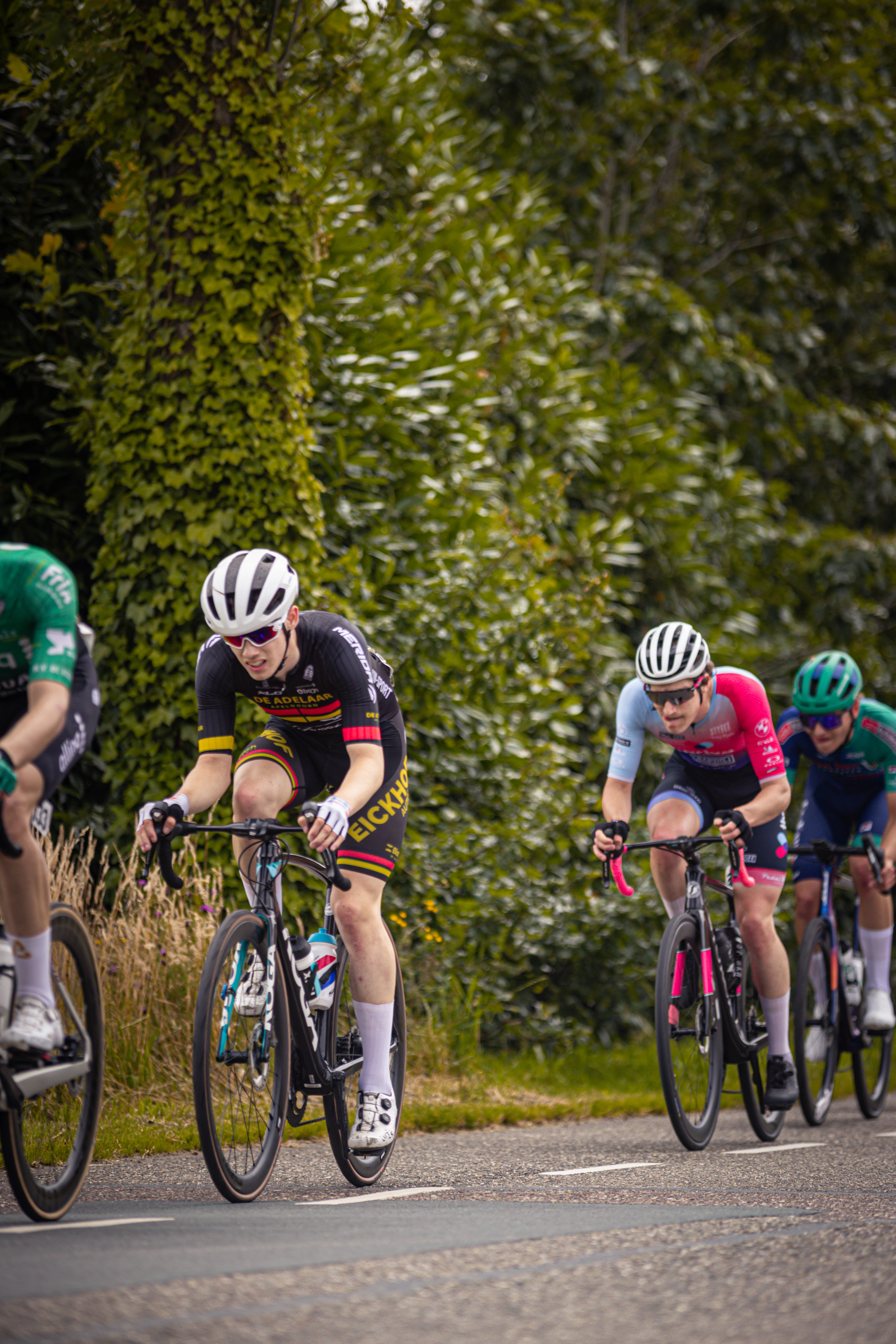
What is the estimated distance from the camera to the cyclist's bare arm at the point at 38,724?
4.27 metres

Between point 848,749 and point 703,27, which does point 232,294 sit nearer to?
point 848,749

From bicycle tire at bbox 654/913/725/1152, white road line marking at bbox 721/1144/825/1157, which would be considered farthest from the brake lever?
white road line marking at bbox 721/1144/825/1157

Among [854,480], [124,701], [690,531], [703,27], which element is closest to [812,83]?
[703,27]

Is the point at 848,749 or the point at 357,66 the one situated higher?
the point at 357,66

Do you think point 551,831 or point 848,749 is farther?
point 551,831

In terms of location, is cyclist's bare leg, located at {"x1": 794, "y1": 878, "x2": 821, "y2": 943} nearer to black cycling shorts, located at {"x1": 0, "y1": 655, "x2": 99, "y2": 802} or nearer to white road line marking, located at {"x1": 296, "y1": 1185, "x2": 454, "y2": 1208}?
white road line marking, located at {"x1": 296, "y1": 1185, "x2": 454, "y2": 1208}

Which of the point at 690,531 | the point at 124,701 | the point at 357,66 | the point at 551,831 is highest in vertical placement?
the point at 357,66

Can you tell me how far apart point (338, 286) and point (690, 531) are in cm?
510

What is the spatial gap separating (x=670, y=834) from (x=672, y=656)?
966 mm

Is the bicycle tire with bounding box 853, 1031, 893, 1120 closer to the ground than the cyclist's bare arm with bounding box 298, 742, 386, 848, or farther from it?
closer to the ground

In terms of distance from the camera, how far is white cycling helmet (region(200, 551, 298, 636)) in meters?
→ 5.21

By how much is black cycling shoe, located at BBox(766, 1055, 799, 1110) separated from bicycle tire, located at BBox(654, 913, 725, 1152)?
0.47 m

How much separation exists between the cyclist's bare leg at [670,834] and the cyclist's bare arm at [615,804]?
0.59 feet

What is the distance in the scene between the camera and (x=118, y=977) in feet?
24.7
